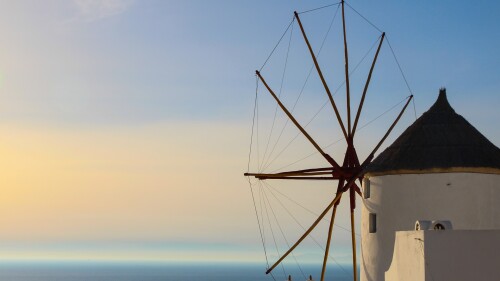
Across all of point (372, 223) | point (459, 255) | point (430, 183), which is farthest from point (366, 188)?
point (459, 255)

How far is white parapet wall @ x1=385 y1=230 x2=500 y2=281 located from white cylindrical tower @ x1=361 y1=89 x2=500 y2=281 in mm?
7357

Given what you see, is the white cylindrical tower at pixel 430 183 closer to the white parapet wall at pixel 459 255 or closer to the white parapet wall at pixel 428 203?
the white parapet wall at pixel 428 203

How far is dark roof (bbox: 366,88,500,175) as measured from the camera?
2923 cm

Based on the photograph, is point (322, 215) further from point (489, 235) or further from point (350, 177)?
point (489, 235)

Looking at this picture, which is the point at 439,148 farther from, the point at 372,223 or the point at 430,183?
the point at 372,223

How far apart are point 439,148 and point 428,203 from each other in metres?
2.11

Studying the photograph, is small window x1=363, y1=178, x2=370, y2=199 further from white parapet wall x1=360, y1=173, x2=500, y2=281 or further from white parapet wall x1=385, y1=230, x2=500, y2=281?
white parapet wall x1=385, y1=230, x2=500, y2=281

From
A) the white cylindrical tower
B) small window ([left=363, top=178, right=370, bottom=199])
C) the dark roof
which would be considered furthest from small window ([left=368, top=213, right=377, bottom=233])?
the dark roof

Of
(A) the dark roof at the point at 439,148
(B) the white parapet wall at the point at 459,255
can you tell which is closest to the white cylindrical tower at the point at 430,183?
(A) the dark roof at the point at 439,148

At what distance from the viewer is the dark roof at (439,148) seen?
95.9 ft

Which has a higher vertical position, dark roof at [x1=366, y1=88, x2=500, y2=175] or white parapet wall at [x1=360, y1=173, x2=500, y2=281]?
dark roof at [x1=366, y1=88, x2=500, y2=175]

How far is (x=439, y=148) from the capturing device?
98.3 ft

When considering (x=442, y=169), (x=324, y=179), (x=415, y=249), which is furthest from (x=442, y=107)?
(x=415, y=249)

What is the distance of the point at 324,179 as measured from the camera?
114 feet
